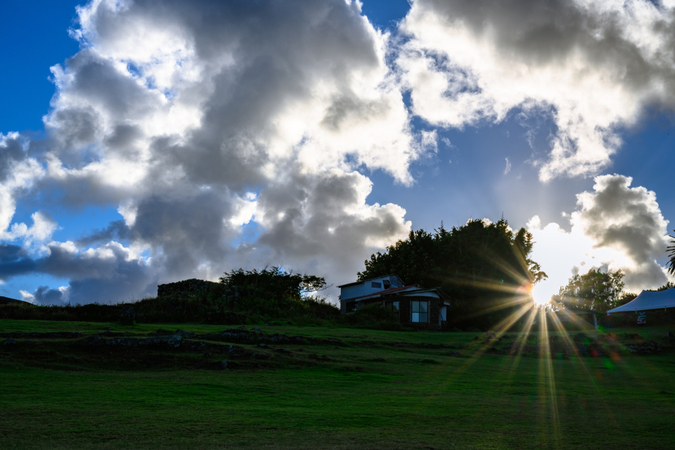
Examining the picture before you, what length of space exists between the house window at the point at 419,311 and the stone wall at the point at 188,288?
18.0 meters

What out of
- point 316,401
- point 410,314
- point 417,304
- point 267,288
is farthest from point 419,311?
point 316,401

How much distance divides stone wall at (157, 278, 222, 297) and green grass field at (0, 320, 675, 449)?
17129mm

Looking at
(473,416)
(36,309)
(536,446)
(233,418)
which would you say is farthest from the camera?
(36,309)

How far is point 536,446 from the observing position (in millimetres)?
7012

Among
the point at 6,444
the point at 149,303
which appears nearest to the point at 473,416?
the point at 6,444

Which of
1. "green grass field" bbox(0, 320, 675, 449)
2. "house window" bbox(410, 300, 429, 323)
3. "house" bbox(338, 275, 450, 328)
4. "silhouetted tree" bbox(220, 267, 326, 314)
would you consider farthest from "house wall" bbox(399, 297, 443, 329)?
"green grass field" bbox(0, 320, 675, 449)

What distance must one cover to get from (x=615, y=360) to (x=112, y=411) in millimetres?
24383

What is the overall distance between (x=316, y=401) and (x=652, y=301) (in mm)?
44295

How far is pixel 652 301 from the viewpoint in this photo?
43625 mm

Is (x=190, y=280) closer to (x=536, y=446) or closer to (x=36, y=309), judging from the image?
(x=36, y=309)

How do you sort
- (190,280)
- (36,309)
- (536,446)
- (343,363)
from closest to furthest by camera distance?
(536,446)
(343,363)
(36,309)
(190,280)

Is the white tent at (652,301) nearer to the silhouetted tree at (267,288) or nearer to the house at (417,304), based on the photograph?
the house at (417,304)

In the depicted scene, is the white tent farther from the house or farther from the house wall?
the house wall

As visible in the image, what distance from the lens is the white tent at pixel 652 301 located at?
42109mm
